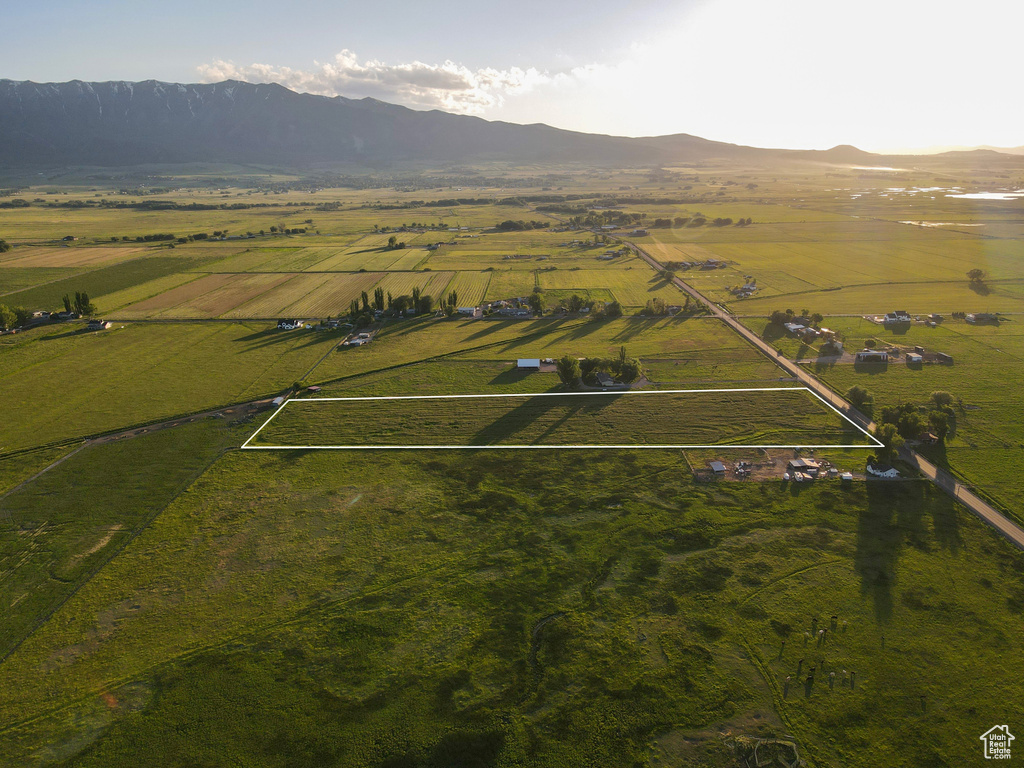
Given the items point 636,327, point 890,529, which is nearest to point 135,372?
point 636,327

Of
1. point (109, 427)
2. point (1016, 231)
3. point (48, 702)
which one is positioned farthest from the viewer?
point (1016, 231)

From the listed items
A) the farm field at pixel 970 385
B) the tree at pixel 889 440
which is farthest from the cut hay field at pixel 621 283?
the tree at pixel 889 440

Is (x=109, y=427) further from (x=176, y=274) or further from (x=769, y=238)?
(x=769, y=238)

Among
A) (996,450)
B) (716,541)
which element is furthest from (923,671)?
(996,450)

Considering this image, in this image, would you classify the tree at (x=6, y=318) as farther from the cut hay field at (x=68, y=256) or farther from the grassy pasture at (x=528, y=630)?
the grassy pasture at (x=528, y=630)

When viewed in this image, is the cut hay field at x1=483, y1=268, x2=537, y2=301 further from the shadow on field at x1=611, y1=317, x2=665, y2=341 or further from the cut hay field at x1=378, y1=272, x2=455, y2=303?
the shadow on field at x1=611, y1=317, x2=665, y2=341

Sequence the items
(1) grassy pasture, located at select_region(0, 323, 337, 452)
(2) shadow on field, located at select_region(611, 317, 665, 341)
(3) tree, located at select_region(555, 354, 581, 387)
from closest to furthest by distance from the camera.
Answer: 1. (1) grassy pasture, located at select_region(0, 323, 337, 452)
2. (3) tree, located at select_region(555, 354, 581, 387)
3. (2) shadow on field, located at select_region(611, 317, 665, 341)

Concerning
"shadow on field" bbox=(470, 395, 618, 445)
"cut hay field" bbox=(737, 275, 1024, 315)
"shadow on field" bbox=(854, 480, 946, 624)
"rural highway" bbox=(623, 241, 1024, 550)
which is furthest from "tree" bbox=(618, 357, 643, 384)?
"cut hay field" bbox=(737, 275, 1024, 315)
